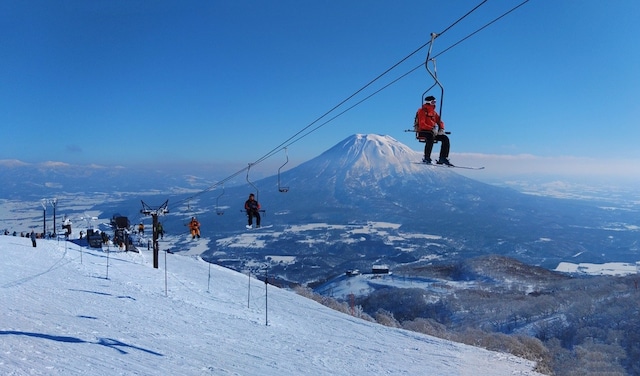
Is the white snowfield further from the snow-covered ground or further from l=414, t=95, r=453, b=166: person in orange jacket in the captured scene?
the snow-covered ground

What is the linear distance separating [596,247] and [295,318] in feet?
533

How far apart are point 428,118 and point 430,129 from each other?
21cm

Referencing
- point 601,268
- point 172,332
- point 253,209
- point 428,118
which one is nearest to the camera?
point 428,118

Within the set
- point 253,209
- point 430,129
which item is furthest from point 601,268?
point 430,129

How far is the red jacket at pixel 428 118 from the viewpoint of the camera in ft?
24.3

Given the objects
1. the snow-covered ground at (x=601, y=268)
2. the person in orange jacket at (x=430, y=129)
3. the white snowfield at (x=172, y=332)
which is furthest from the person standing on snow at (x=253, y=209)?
the snow-covered ground at (x=601, y=268)

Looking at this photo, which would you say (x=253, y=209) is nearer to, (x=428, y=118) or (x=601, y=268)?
(x=428, y=118)

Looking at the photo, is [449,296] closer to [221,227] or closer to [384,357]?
[384,357]

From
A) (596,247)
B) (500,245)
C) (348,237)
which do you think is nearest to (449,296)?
(348,237)

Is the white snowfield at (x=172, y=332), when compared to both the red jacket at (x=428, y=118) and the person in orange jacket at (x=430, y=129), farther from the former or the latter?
the red jacket at (x=428, y=118)

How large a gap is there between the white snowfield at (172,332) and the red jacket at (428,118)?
24.8ft

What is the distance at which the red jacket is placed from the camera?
292 inches

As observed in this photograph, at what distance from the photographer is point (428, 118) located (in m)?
7.45

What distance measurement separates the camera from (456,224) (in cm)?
17925
